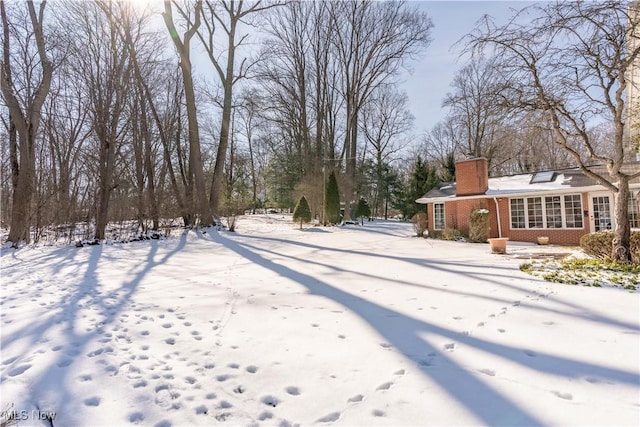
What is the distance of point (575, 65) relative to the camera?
22.8 feet

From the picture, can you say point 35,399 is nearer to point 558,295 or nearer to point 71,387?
point 71,387

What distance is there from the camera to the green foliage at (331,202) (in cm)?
2277

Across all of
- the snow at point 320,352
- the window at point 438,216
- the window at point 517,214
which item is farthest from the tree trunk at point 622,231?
the window at point 438,216

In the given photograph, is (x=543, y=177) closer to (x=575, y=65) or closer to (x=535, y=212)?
(x=535, y=212)

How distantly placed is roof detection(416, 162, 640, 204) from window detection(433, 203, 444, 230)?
438 mm

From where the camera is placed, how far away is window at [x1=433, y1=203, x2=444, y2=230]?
16.3 meters

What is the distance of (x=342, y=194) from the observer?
90.4ft

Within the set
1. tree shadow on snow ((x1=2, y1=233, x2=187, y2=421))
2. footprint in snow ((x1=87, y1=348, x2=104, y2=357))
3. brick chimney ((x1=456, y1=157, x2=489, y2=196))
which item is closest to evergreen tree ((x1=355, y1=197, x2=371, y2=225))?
brick chimney ((x1=456, y1=157, x2=489, y2=196))

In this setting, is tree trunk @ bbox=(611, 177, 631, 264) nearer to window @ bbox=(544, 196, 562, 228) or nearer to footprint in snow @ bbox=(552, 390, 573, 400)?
window @ bbox=(544, 196, 562, 228)

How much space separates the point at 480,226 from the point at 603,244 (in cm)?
582

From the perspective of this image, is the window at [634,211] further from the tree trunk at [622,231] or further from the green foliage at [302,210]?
the green foliage at [302,210]

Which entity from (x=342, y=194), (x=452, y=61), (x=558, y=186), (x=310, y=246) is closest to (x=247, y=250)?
(x=310, y=246)

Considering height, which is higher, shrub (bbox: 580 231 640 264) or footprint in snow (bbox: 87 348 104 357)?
shrub (bbox: 580 231 640 264)

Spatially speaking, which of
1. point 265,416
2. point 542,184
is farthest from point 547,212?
point 265,416
